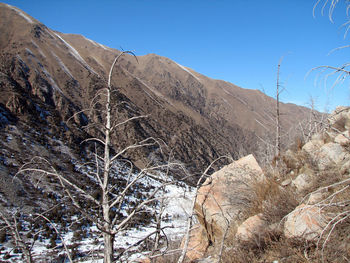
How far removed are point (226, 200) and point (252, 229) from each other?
134 centimetres

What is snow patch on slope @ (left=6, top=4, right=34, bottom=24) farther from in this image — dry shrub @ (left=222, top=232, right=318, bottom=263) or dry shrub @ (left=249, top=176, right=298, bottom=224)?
dry shrub @ (left=222, top=232, right=318, bottom=263)

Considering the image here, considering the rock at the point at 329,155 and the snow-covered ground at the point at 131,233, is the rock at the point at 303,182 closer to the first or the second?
the rock at the point at 329,155

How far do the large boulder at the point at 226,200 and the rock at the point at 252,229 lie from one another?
2.43 ft

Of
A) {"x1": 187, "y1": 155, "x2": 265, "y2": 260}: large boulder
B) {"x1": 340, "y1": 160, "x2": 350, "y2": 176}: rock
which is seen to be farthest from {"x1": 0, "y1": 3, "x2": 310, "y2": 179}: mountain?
{"x1": 340, "y1": 160, "x2": 350, "y2": 176}: rock

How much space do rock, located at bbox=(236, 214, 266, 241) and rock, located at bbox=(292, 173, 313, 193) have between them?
3.33ft

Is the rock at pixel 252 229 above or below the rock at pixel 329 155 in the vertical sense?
below

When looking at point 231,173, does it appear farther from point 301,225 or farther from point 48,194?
point 48,194

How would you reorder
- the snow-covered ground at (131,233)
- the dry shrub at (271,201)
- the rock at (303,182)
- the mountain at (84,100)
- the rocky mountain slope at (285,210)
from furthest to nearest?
the mountain at (84,100) → the rock at (303,182) → the dry shrub at (271,201) → the rocky mountain slope at (285,210) → the snow-covered ground at (131,233)

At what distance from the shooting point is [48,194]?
26406 mm

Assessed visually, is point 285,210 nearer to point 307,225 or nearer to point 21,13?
point 307,225

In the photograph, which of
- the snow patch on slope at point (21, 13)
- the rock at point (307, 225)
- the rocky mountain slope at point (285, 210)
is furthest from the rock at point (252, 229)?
the snow patch on slope at point (21, 13)

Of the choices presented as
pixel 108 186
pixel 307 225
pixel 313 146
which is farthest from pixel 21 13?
pixel 307 225

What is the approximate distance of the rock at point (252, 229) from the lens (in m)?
3.24

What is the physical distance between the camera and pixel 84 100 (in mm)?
53344
